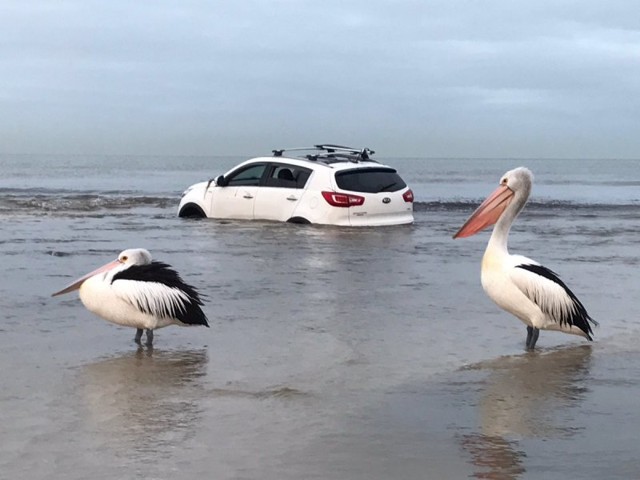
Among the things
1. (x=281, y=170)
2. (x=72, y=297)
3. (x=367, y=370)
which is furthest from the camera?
(x=281, y=170)

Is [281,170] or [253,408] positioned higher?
[281,170]

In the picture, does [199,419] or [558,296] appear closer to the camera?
[199,419]

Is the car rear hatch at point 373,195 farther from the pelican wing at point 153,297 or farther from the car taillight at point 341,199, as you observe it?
the pelican wing at point 153,297

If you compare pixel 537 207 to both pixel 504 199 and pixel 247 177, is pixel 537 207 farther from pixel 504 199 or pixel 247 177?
pixel 504 199

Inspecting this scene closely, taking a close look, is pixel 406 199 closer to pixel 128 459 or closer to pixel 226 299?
pixel 226 299

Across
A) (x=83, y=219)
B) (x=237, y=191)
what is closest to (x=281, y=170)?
(x=237, y=191)

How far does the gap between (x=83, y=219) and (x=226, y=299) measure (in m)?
11.1

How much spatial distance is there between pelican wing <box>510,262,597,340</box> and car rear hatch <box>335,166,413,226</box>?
30.3 feet

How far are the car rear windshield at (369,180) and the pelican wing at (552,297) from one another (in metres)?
9.25

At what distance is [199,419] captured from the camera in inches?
225

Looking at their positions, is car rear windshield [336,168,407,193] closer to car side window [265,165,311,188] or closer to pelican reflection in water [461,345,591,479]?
car side window [265,165,311,188]

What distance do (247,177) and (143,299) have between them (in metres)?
11.1

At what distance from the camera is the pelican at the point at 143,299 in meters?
7.54

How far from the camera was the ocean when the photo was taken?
5051mm
